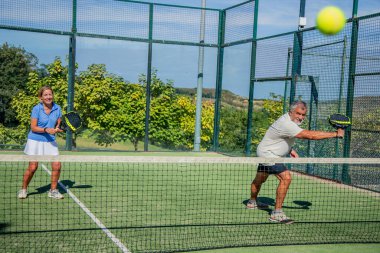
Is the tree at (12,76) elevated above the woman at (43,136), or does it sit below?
above

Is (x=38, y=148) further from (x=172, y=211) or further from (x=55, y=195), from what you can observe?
(x=172, y=211)

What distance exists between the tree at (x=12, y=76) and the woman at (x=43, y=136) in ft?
21.8

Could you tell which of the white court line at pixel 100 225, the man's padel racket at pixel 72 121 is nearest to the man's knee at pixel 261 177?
the white court line at pixel 100 225

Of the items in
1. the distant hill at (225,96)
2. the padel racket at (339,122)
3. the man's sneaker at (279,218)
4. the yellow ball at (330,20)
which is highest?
the yellow ball at (330,20)

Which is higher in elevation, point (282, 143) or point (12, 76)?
point (12, 76)

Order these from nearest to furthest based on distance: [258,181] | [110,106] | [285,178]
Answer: [285,178]
[258,181]
[110,106]

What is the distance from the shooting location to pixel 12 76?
44.3 feet

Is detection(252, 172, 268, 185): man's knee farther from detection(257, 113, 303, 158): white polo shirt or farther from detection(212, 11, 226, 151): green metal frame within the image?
detection(212, 11, 226, 151): green metal frame

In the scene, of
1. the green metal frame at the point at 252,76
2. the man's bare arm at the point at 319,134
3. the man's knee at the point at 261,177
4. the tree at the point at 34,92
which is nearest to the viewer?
the man's bare arm at the point at 319,134

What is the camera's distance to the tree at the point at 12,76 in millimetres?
13203

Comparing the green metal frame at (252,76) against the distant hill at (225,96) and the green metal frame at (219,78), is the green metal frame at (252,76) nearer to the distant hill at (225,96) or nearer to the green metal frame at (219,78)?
the distant hill at (225,96)

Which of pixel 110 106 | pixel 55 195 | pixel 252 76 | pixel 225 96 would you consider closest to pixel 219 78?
pixel 225 96

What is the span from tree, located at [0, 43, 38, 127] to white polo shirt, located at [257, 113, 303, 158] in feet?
29.0

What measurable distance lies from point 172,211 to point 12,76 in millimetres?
8703
